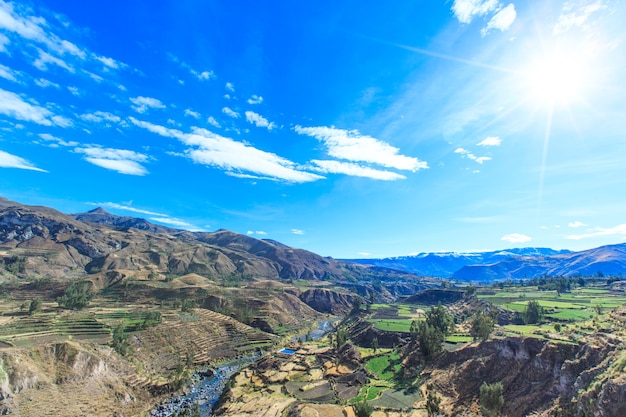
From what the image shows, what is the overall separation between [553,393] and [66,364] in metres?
82.8

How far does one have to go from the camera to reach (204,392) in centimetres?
6981

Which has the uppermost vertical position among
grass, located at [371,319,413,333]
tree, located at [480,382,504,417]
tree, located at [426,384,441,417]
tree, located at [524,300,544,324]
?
tree, located at [524,300,544,324]

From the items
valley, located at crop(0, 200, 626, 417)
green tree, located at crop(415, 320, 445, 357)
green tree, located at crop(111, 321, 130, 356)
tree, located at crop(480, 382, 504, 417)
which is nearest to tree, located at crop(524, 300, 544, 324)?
valley, located at crop(0, 200, 626, 417)

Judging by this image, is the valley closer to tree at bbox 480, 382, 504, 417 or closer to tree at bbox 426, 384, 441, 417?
tree at bbox 426, 384, 441, 417

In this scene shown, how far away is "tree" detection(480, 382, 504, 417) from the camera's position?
144ft

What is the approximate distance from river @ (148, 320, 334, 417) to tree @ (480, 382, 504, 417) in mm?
47700

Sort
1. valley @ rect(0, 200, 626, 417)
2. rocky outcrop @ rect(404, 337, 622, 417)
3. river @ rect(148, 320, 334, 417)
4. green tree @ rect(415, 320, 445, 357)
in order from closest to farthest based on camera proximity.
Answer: rocky outcrop @ rect(404, 337, 622, 417) < valley @ rect(0, 200, 626, 417) < river @ rect(148, 320, 334, 417) < green tree @ rect(415, 320, 445, 357)

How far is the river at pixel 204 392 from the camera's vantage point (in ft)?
199

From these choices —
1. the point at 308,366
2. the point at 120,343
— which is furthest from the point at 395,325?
the point at 120,343

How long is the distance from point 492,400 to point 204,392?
57613 mm

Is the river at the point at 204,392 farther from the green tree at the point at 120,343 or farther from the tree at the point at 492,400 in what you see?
the tree at the point at 492,400

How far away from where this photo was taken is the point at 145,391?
6556 centimetres

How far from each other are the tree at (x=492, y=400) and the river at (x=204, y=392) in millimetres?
47700

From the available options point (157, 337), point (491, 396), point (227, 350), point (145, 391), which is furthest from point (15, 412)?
point (491, 396)
